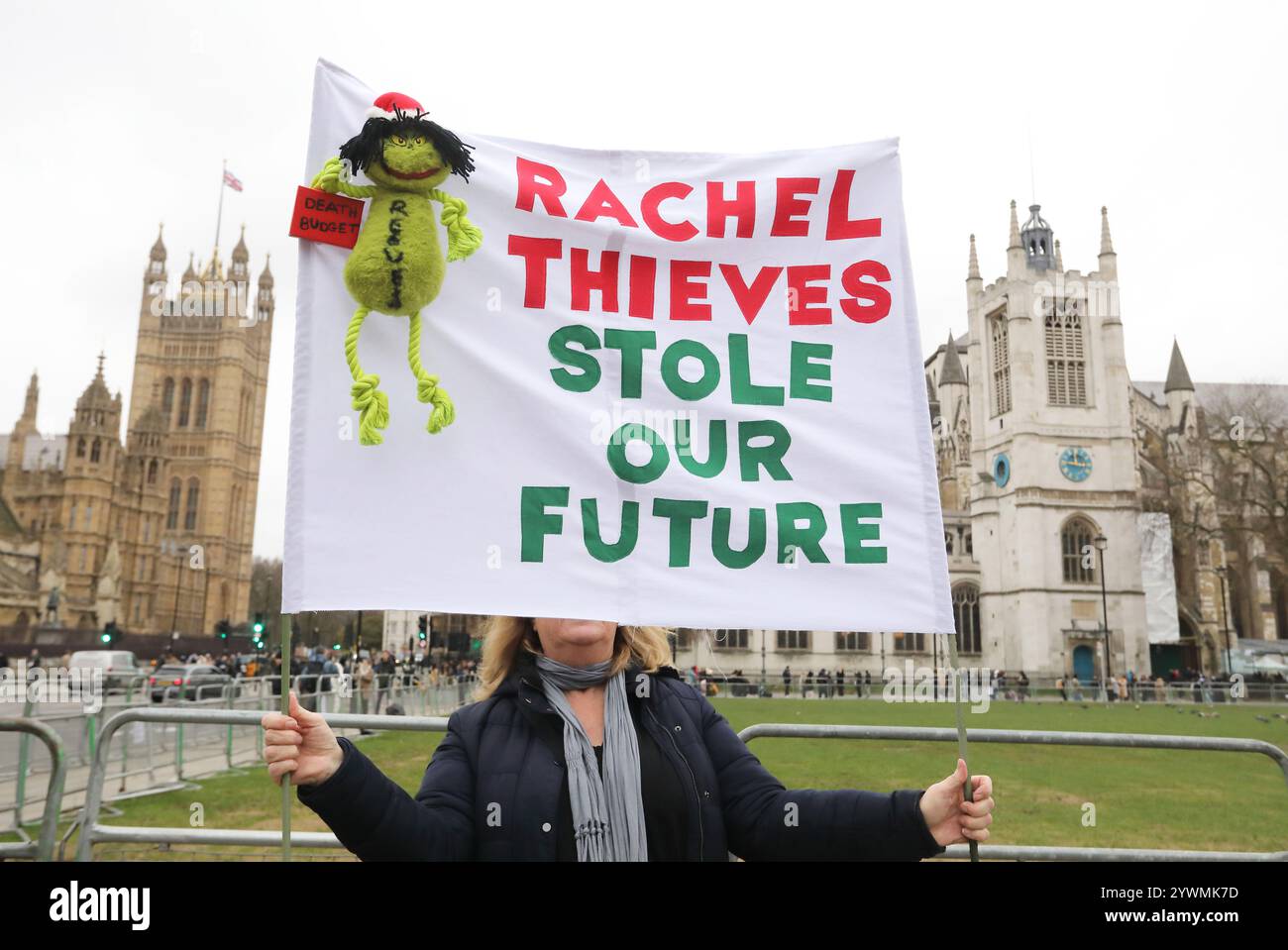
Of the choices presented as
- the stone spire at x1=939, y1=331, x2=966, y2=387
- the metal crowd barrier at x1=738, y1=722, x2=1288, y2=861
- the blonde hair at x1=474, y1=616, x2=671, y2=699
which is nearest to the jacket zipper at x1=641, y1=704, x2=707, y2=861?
the blonde hair at x1=474, y1=616, x2=671, y2=699

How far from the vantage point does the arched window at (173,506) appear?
101625mm

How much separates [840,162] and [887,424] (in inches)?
35.8

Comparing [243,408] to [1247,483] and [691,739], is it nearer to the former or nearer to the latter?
[1247,483]

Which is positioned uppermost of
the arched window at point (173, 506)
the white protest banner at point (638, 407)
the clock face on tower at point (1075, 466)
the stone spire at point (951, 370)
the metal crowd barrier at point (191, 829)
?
the stone spire at point (951, 370)

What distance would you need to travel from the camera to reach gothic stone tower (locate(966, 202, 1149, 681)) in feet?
188

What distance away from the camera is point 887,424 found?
9.76 feet

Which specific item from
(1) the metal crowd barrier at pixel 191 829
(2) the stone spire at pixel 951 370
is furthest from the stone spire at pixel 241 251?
(1) the metal crowd barrier at pixel 191 829

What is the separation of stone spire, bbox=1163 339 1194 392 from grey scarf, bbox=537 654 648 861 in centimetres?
8055

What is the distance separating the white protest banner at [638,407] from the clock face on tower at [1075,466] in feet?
206

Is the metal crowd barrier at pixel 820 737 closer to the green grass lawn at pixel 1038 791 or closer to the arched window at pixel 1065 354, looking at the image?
the green grass lawn at pixel 1038 791

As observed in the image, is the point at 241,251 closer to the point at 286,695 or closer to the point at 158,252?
the point at 158,252

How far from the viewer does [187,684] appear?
22734 millimetres
